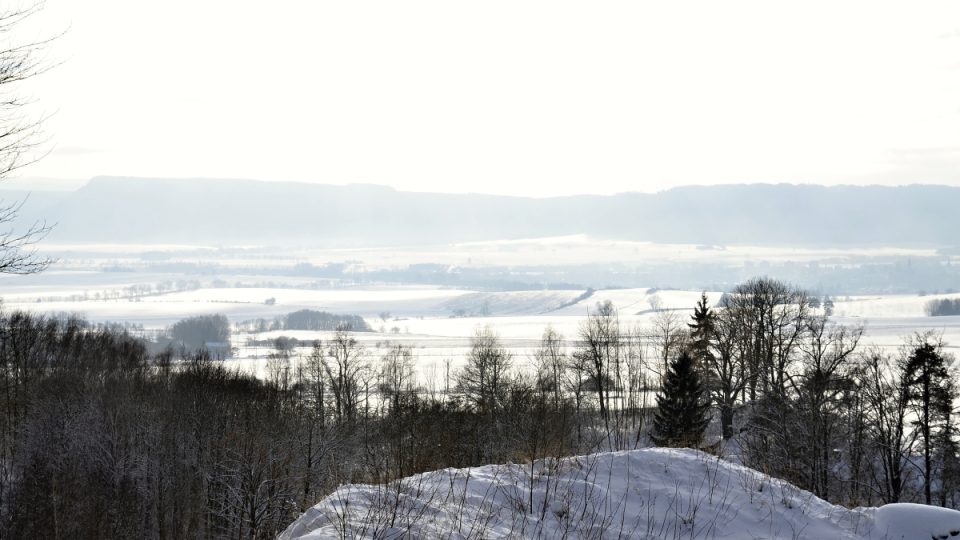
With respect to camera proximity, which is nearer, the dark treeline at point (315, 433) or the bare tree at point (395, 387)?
the dark treeline at point (315, 433)

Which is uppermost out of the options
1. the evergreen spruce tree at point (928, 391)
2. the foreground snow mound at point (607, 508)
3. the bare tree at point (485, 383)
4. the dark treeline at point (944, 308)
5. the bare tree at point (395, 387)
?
the foreground snow mound at point (607, 508)

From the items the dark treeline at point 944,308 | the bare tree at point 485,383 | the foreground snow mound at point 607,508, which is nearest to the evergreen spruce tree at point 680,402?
the bare tree at point 485,383

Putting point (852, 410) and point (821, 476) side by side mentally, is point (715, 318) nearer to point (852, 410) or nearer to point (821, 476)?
point (852, 410)

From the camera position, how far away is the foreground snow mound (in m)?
9.16

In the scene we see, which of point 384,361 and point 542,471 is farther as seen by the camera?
point 384,361

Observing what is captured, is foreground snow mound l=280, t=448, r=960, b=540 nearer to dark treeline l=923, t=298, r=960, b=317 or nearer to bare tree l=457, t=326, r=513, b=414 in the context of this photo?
bare tree l=457, t=326, r=513, b=414

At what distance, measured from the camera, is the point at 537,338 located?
502ft

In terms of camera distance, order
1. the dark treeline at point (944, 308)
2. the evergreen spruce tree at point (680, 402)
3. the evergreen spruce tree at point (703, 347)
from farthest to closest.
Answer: the dark treeline at point (944, 308) → the evergreen spruce tree at point (703, 347) → the evergreen spruce tree at point (680, 402)

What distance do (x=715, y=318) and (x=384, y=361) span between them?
50512 millimetres

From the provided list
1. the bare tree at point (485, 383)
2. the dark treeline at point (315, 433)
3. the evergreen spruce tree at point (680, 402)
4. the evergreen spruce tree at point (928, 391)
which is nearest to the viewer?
the dark treeline at point (315, 433)

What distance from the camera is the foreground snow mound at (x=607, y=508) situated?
916 centimetres

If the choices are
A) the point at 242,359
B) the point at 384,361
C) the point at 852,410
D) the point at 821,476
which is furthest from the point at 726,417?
the point at 242,359

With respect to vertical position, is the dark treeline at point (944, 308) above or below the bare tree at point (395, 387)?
below

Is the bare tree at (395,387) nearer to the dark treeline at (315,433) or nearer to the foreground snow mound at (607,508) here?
the dark treeline at (315,433)
